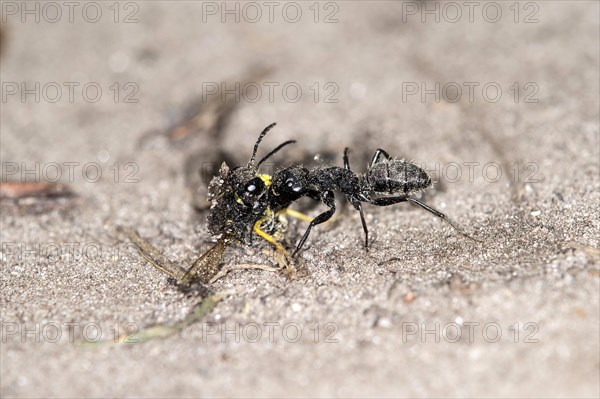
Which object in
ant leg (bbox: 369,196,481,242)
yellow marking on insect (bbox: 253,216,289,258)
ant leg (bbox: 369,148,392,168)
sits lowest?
yellow marking on insect (bbox: 253,216,289,258)

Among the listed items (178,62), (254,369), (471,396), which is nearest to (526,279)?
(471,396)

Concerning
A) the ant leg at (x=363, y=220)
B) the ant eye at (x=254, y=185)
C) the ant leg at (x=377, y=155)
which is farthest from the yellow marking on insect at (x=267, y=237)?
the ant leg at (x=377, y=155)

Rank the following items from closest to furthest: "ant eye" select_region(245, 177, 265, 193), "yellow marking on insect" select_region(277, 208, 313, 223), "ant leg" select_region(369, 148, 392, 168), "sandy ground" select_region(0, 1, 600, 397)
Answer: "sandy ground" select_region(0, 1, 600, 397) < "ant eye" select_region(245, 177, 265, 193) < "yellow marking on insect" select_region(277, 208, 313, 223) < "ant leg" select_region(369, 148, 392, 168)

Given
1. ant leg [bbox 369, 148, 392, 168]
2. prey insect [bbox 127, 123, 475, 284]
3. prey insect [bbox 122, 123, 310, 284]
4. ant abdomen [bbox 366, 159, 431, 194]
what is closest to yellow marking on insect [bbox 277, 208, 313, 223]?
prey insect [bbox 127, 123, 475, 284]

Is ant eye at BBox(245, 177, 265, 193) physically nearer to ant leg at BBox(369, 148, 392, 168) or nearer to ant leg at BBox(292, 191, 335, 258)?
ant leg at BBox(292, 191, 335, 258)

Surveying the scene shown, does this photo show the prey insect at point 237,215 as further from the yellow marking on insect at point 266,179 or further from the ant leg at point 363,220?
the ant leg at point 363,220

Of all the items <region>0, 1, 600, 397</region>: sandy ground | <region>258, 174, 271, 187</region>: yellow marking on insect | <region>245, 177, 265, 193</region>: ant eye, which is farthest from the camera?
<region>258, 174, 271, 187</region>: yellow marking on insect

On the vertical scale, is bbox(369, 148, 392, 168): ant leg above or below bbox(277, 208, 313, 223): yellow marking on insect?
above

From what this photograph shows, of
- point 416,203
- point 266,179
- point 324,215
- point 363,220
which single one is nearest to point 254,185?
point 266,179
